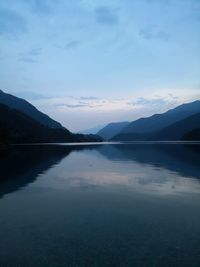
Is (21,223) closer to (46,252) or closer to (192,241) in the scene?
(46,252)

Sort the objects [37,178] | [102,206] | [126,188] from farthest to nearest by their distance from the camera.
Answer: [37,178]
[126,188]
[102,206]

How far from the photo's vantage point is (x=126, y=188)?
1081 inches

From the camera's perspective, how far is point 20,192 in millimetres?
25609

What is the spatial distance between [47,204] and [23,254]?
367 inches

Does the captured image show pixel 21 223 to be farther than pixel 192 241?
Yes

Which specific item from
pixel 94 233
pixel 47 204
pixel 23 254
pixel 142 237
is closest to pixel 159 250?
pixel 142 237

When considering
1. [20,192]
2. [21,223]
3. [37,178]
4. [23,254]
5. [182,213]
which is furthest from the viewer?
[37,178]

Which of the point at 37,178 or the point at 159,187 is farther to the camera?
the point at 37,178

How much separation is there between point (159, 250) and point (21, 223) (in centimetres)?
774

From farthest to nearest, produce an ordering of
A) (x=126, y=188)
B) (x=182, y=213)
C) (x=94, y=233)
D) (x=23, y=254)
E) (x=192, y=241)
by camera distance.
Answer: (x=126, y=188) → (x=182, y=213) → (x=94, y=233) → (x=192, y=241) → (x=23, y=254)

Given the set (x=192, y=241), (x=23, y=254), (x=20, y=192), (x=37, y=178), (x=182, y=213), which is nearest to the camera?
(x=23, y=254)

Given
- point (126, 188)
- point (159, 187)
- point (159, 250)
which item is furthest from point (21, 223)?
point (159, 187)

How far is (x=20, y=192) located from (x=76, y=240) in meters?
13.3

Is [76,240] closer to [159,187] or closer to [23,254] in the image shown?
[23,254]
